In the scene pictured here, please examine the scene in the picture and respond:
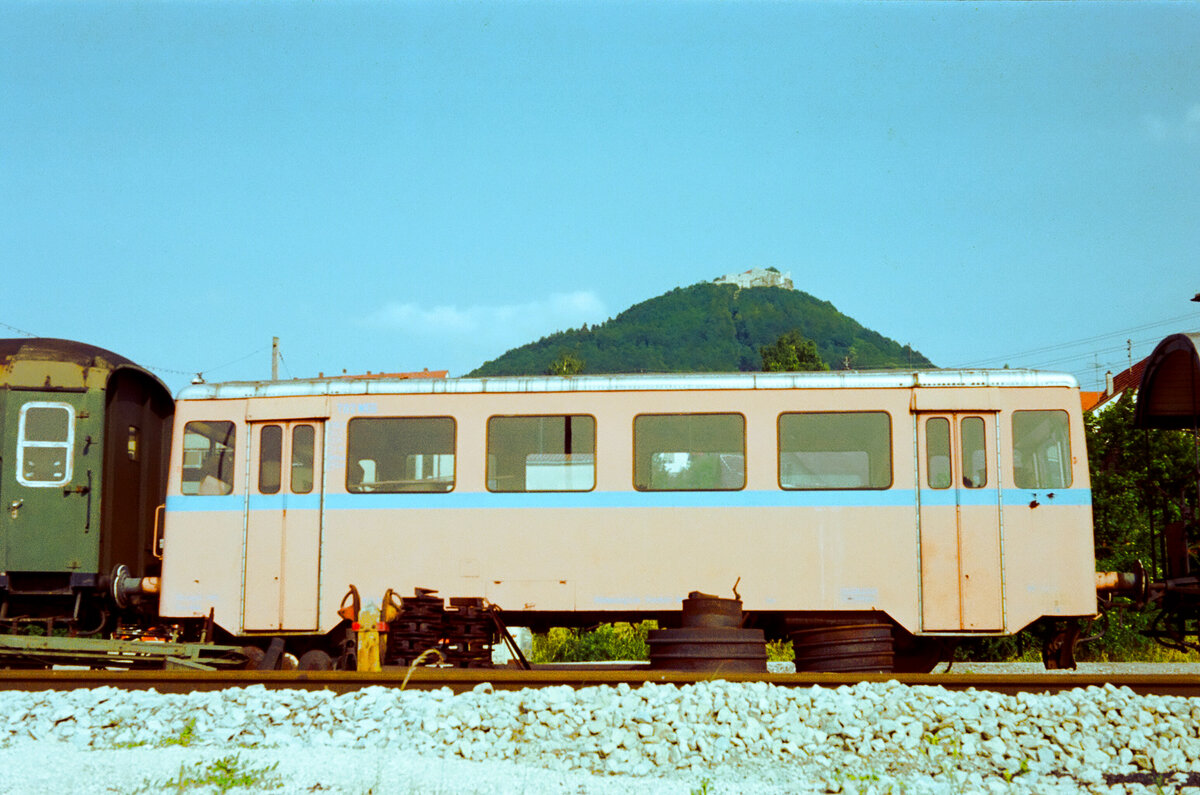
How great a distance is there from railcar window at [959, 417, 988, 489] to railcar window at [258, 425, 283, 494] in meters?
7.14

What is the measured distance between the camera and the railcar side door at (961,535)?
10.8 meters

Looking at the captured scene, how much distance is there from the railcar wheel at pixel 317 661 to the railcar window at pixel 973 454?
677 cm

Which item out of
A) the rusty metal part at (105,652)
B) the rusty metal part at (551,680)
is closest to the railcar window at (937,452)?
the rusty metal part at (551,680)

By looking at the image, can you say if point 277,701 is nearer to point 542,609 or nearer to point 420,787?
point 420,787

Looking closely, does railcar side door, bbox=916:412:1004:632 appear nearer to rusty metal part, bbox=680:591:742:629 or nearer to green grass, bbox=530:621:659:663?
rusty metal part, bbox=680:591:742:629

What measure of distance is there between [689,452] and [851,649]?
2.50m

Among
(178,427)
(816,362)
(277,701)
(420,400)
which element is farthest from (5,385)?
(816,362)

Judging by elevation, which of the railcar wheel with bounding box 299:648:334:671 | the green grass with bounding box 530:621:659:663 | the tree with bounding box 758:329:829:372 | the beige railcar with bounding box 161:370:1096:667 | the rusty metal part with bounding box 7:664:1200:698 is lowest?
the green grass with bounding box 530:621:659:663

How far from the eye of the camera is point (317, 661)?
37.0 feet

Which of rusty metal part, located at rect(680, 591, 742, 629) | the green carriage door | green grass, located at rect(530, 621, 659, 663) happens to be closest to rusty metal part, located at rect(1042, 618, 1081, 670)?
rusty metal part, located at rect(680, 591, 742, 629)

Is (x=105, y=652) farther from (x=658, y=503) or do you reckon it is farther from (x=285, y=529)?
(x=658, y=503)

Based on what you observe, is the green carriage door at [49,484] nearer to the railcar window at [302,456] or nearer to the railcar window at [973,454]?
the railcar window at [302,456]

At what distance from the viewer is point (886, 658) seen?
1033 cm

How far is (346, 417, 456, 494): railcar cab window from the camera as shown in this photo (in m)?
11.4
